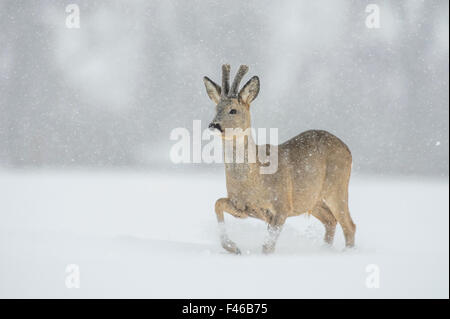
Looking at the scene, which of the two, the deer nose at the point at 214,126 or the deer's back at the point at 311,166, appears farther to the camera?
the deer's back at the point at 311,166

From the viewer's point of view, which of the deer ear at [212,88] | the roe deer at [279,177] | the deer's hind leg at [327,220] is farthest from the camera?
the deer's hind leg at [327,220]

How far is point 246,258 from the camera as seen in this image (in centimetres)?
446

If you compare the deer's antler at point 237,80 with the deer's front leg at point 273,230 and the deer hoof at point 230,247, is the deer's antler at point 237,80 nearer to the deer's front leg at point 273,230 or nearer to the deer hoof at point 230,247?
the deer's front leg at point 273,230

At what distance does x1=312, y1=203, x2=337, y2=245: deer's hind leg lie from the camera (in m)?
5.22

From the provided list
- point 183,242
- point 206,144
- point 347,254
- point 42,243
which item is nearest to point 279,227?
point 347,254

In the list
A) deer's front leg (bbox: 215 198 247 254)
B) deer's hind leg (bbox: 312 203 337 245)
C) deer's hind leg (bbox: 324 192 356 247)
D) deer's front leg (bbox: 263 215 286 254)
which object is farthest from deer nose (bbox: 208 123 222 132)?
→ deer's hind leg (bbox: 312 203 337 245)

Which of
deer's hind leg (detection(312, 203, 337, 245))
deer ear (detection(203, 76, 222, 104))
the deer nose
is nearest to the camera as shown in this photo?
the deer nose

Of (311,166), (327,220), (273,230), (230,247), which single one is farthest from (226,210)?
(327,220)

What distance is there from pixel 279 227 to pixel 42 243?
204 cm

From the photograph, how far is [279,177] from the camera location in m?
4.68

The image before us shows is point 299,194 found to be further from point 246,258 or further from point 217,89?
point 217,89

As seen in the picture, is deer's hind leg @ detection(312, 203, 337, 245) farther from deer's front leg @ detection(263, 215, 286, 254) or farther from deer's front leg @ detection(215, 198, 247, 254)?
deer's front leg @ detection(215, 198, 247, 254)

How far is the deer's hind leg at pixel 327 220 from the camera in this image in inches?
205

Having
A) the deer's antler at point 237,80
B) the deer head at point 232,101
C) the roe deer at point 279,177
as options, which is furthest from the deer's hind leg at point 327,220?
the deer's antler at point 237,80
